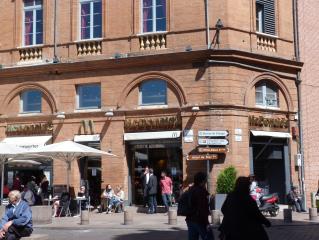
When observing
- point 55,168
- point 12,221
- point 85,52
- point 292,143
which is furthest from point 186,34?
point 12,221

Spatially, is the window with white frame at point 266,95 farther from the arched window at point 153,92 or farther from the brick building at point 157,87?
the arched window at point 153,92

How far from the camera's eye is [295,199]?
2297 cm

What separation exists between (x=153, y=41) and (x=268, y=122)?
591 centimetres

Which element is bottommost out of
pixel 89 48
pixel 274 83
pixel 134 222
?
pixel 134 222

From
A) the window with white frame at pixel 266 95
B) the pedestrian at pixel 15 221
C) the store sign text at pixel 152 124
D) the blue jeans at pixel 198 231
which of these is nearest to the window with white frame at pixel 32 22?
the store sign text at pixel 152 124

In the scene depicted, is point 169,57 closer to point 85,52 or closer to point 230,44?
point 230,44

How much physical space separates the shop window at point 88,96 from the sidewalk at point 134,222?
508cm

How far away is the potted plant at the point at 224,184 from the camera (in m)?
21.1

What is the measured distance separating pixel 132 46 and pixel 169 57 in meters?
1.89

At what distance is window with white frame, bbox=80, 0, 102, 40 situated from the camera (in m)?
25.0

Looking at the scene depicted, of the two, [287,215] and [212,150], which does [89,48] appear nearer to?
[212,150]

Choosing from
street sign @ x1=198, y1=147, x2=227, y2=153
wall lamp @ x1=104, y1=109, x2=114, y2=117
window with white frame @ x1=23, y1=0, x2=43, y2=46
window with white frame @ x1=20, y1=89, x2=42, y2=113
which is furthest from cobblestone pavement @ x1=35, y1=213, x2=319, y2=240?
window with white frame @ x1=23, y1=0, x2=43, y2=46

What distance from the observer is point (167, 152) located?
2344 cm

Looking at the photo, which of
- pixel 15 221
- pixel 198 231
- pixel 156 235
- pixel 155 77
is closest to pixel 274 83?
pixel 155 77
